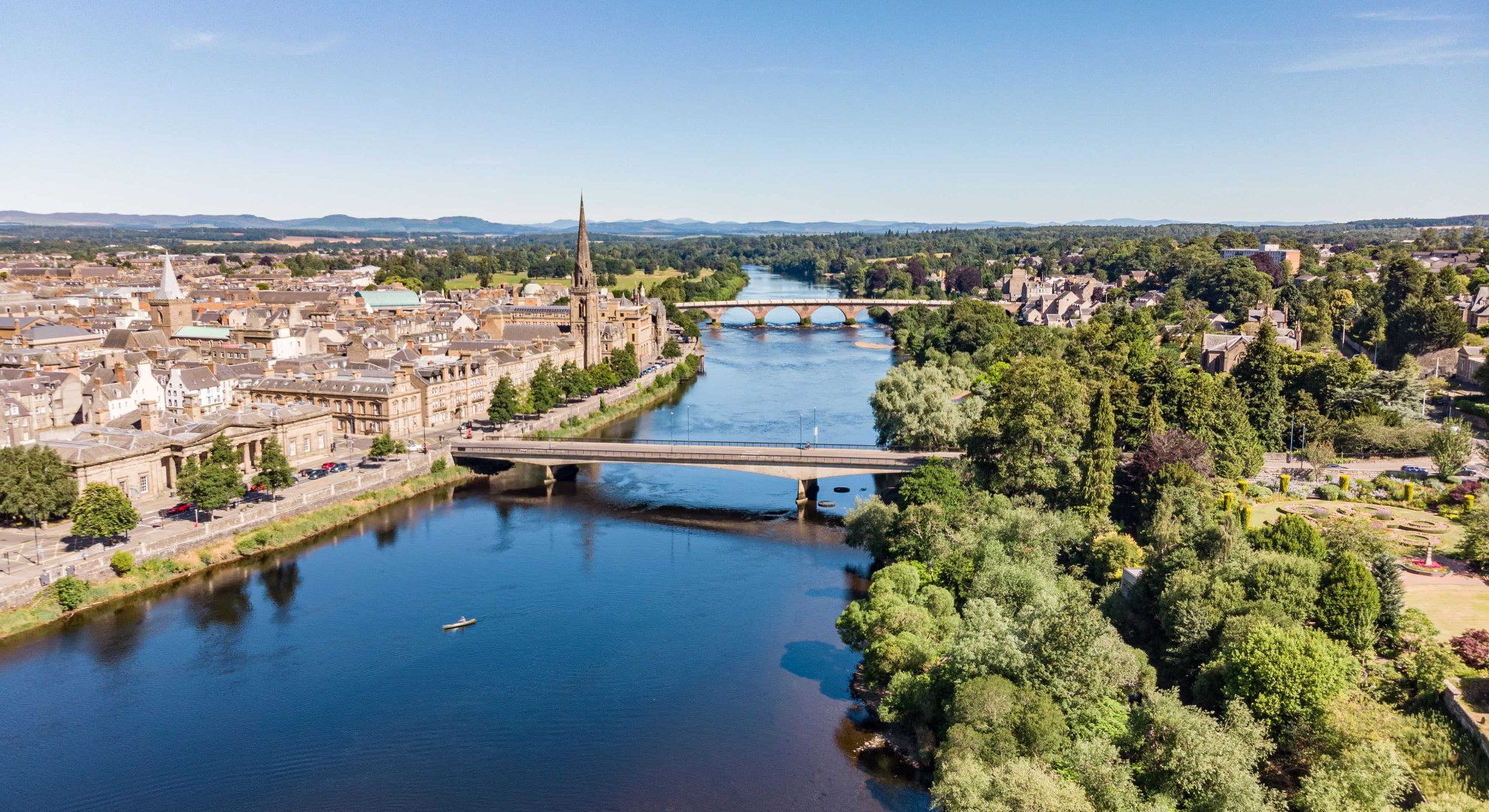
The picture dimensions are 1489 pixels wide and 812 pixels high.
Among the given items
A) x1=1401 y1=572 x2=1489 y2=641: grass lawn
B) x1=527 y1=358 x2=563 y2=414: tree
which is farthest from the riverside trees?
x1=527 y1=358 x2=563 y2=414: tree

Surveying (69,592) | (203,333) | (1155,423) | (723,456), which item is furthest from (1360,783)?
(203,333)

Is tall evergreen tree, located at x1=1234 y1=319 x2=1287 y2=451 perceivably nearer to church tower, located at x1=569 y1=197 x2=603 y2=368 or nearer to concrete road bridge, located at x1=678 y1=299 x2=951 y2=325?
church tower, located at x1=569 y1=197 x2=603 y2=368

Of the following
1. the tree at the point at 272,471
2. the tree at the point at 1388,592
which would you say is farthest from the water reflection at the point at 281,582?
the tree at the point at 1388,592

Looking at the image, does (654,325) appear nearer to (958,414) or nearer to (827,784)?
(958,414)

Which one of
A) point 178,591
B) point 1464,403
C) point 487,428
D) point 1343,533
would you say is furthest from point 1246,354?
point 178,591

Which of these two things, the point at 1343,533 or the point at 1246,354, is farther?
the point at 1246,354

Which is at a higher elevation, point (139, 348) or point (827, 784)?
point (139, 348)
